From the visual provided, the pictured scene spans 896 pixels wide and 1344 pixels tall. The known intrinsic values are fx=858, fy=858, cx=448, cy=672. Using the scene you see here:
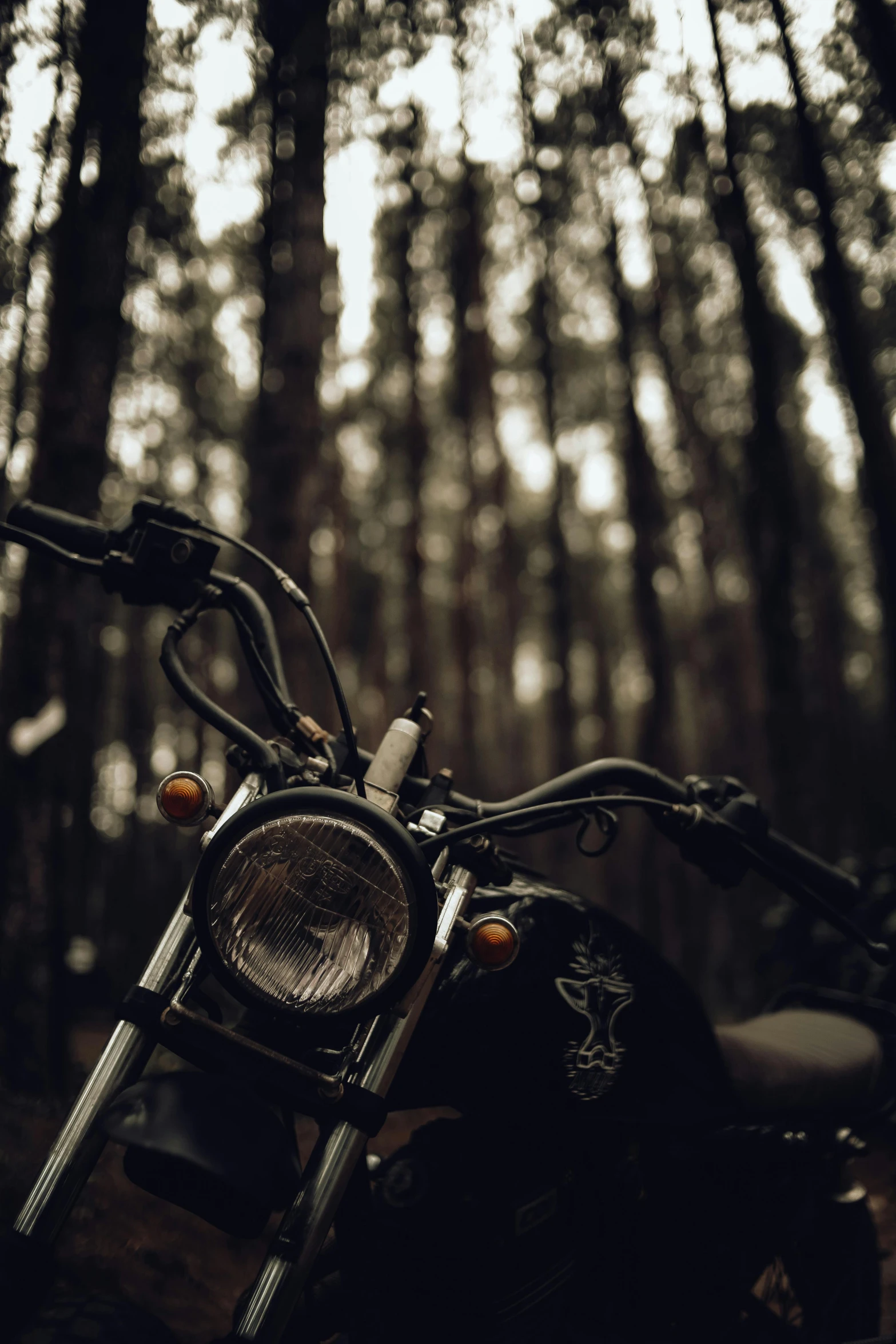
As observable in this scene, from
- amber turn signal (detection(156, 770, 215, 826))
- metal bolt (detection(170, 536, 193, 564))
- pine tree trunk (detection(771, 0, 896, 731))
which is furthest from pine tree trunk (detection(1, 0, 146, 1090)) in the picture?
pine tree trunk (detection(771, 0, 896, 731))

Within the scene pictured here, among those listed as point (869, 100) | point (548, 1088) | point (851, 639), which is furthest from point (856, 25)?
point (851, 639)

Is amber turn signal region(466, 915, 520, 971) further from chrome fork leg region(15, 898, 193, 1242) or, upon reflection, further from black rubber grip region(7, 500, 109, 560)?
black rubber grip region(7, 500, 109, 560)

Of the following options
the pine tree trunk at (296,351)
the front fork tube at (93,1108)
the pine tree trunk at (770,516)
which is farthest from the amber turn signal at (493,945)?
the pine tree trunk at (770,516)

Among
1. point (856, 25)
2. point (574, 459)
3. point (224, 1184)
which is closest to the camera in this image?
point (224, 1184)

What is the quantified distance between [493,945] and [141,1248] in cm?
254

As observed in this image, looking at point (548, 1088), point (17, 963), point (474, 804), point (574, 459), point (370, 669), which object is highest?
point (574, 459)

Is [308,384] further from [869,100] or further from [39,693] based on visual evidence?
[869,100]

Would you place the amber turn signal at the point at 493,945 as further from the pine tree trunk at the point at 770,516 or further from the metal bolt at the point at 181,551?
the pine tree trunk at the point at 770,516

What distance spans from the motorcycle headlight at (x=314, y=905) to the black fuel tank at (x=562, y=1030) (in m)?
0.26

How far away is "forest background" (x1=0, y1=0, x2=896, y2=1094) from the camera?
5.10m

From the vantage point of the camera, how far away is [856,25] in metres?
5.88

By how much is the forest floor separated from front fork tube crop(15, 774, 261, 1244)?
168 centimetres

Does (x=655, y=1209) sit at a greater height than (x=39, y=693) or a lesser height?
lesser

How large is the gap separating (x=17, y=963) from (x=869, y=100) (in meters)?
8.09
